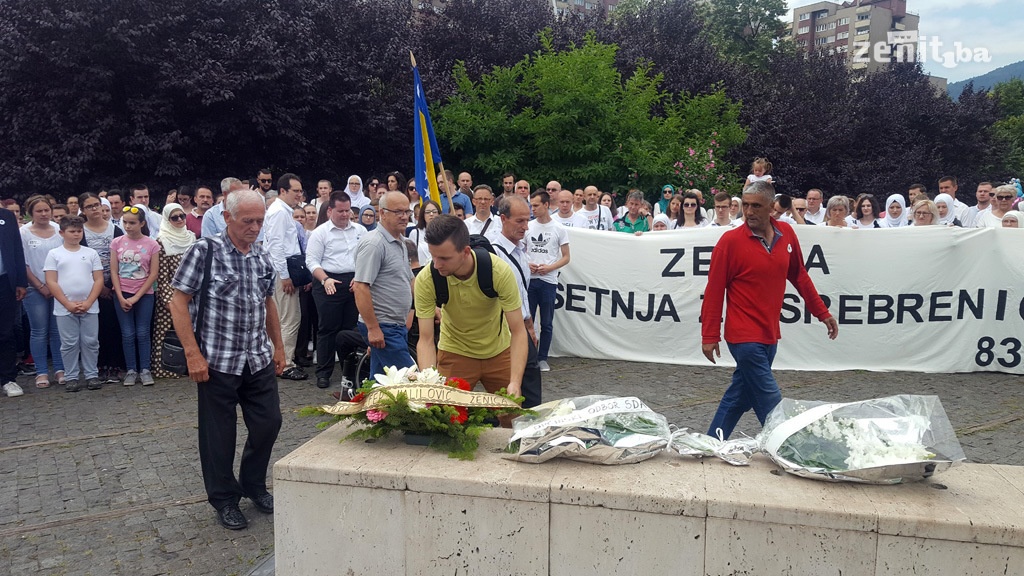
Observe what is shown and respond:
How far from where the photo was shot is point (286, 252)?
9.20 m

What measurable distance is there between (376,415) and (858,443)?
6.81ft

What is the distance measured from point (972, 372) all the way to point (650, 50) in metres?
21.2

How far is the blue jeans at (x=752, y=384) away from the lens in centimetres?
523

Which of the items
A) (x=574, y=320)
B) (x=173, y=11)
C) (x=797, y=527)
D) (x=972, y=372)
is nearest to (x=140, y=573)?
(x=797, y=527)

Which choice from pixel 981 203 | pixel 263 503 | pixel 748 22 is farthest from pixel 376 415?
pixel 748 22

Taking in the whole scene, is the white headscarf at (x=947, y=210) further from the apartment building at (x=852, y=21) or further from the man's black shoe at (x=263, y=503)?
the apartment building at (x=852, y=21)

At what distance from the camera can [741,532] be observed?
9.95ft

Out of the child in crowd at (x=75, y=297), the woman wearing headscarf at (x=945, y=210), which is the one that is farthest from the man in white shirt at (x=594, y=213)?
the child in crowd at (x=75, y=297)

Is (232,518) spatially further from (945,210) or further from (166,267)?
(945,210)

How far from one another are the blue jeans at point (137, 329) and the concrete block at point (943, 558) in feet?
26.3

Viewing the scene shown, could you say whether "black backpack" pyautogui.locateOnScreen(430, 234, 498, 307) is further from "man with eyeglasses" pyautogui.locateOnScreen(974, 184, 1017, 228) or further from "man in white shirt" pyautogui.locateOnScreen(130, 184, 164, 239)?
"man with eyeglasses" pyautogui.locateOnScreen(974, 184, 1017, 228)

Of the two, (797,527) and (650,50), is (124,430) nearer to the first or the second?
(797,527)

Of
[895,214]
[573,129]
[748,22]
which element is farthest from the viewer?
[748,22]

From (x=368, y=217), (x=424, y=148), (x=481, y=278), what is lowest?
(x=481, y=278)
